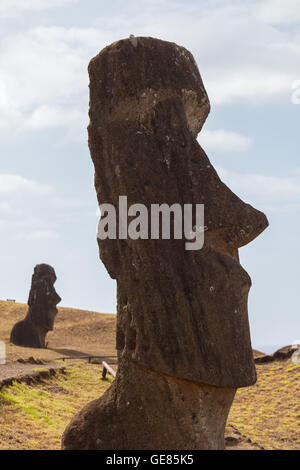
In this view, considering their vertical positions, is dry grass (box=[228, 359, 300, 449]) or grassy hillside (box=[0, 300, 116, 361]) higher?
grassy hillside (box=[0, 300, 116, 361])

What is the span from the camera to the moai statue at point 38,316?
24.5 m

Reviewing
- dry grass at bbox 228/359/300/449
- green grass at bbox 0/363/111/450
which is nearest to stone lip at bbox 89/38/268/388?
green grass at bbox 0/363/111/450

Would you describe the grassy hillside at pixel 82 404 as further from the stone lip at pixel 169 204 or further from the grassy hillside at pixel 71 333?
the stone lip at pixel 169 204

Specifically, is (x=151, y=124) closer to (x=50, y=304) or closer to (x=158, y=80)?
(x=158, y=80)

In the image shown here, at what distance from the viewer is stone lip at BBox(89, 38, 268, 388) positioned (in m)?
6.25

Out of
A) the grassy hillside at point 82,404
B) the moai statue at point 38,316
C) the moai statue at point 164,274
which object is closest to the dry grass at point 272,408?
the grassy hillside at point 82,404

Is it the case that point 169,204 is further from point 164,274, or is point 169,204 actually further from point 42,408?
point 42,408

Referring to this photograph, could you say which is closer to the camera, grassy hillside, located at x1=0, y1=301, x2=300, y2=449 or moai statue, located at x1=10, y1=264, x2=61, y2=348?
grassy hillside, located at x1=0, y1=301, x2=300, y2=449

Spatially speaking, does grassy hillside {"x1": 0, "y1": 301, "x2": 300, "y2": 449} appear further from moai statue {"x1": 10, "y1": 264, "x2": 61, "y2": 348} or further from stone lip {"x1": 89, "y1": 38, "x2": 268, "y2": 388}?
stone lip {"x1": 89, "y1": 38, "x2": 268, "y2": 388}

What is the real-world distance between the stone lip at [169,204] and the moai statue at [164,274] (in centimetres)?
1

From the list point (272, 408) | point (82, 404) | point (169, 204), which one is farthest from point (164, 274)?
point (272, 408)

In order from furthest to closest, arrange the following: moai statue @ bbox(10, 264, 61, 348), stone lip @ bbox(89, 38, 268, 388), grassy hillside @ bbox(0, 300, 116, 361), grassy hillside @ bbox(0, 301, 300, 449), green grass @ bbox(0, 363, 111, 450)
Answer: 1. moai statue @ bbox(10, 264, 61, 348)
2. grassy hillside @ bbox(0, 300, 116, 361)
3. grassy hillside @ bbox(0, 301, 300, 449)
4. green grass @ bbox(0, 363, 111, 450)
5. stone lip @ bbox(89, 38, 268, 388)

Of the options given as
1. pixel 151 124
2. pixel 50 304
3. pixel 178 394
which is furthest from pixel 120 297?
pixel 50 304

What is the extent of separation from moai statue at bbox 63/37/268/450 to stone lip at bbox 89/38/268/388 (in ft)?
0.04
